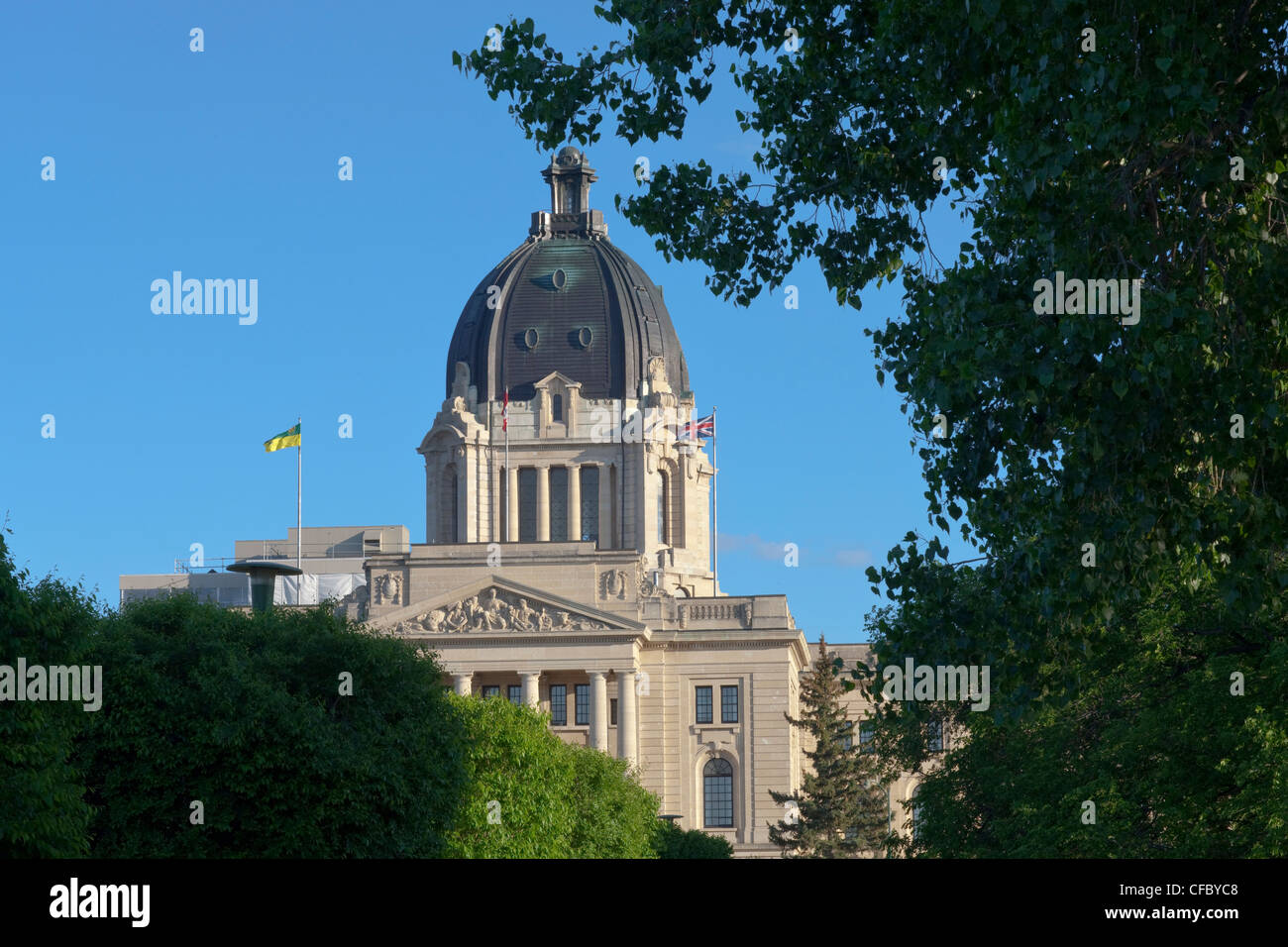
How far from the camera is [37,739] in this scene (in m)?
28.6

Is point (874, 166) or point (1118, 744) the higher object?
point (874, 166)

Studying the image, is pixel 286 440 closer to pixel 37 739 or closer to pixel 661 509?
pixel 661 509

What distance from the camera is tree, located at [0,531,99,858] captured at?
1087 inches

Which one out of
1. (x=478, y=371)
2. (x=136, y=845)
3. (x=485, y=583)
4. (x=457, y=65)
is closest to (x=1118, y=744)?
(x=136, y=845)

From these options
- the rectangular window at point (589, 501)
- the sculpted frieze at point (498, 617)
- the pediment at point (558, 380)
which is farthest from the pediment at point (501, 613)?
the pediment at point (558, 380)

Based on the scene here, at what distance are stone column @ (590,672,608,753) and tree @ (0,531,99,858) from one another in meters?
82.1


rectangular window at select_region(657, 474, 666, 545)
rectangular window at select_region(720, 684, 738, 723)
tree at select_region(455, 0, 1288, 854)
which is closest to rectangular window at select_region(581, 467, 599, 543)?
rectangular window at select_region(657, 474, 666, 545)

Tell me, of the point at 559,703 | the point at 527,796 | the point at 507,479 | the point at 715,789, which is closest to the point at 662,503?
the point at 507,479

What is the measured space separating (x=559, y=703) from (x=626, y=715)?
4.84 m

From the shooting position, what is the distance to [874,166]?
74.1ft

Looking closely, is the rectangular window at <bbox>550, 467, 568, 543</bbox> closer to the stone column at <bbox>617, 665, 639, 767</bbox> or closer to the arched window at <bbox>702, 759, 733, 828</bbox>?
the stone column at <bbox>617, 665, 639, 767</bbox>
